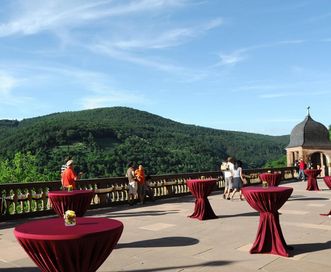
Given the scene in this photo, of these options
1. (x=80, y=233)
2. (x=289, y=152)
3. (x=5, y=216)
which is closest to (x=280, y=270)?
(x=80, y=233)

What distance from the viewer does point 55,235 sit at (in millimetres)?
3820

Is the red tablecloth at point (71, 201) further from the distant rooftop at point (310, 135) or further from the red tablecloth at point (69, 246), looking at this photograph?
the distant rooftop at point (310, 135)

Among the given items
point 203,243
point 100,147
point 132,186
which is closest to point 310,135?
point 132,186

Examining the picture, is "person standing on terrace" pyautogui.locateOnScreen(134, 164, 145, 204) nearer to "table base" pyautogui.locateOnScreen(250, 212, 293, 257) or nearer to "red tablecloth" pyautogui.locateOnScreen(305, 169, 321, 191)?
"table base" pyautogui.locateOnScreen(250, 212, 293, 257)

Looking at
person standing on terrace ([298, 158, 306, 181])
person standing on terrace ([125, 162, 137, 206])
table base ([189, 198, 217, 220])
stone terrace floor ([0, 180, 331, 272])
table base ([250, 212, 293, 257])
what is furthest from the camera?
person standing on terrace ([298, 158, 306, 181])

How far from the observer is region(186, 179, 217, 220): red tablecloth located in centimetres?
1046

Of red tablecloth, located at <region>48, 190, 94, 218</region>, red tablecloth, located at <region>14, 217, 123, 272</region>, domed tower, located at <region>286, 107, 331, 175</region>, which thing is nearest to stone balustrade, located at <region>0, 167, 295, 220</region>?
red tablecloth, located at <region>48, 190, 94, 218</region>

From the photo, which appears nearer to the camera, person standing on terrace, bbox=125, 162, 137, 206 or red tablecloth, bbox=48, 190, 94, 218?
red tablecloth, bbox=48, 190, 94, 218

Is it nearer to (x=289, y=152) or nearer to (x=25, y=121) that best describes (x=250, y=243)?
(x=289, y=152)

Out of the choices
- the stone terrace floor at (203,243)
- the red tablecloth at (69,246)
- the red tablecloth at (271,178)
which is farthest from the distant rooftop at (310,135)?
the red tablecloth at (69,246)

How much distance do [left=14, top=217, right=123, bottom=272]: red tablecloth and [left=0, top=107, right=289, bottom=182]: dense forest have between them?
49.2 m

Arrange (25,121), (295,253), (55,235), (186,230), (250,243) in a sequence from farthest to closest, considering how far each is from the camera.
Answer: (25,121), (186,230), (250,243), (295,253), (55,235)

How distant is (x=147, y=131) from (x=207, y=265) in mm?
90084

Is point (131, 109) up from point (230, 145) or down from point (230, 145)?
up
